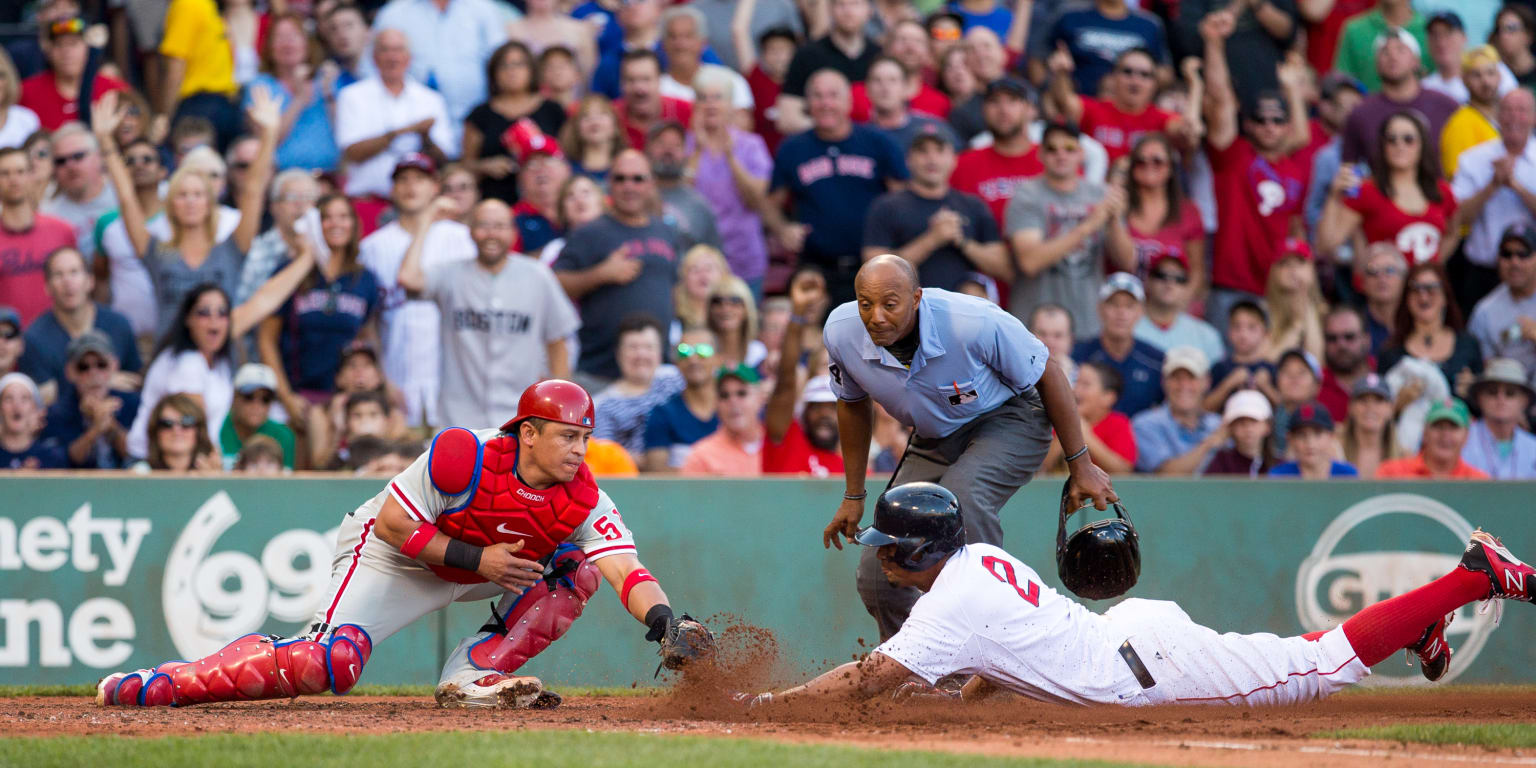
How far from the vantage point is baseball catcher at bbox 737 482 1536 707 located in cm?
652

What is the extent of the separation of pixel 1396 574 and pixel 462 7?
870 centimetres

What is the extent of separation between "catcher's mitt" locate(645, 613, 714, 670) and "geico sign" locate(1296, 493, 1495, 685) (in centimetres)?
486

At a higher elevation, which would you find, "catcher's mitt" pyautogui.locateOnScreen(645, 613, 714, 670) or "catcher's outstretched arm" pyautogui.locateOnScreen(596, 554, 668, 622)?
"catcher's outstretched arm" pyautogui.locateOnScreen(596, 554, 668, 622)

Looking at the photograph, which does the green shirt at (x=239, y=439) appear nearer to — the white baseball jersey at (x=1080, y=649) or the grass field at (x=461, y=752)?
the grass field at (x=461, y=752)

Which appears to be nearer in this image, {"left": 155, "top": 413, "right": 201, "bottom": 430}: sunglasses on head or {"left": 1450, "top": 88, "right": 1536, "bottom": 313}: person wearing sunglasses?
{"left": 155, "top": 413, "right": 201, "bottom": 430}: sunglasses on head

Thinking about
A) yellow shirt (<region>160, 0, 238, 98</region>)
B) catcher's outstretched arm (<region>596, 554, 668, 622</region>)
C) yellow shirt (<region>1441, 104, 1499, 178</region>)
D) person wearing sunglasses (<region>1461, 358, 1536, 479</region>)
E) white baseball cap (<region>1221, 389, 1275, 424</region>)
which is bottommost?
person wearing sunglasses (<region>1461, 358, 1536, 479</region>)

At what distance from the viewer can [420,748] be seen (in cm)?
602

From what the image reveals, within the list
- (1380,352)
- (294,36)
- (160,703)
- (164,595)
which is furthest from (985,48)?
(160,703)

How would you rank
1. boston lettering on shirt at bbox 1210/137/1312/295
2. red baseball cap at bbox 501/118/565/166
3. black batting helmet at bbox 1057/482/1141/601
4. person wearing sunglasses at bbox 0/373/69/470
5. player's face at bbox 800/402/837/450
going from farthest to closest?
1. boston lettering on shirt at bbox 1210/137/1312/295
2. red baseball cap at bbox 501/118/565/166
3. player's face at bbox 800/402/837/450
4. person wearing sunglasses at bbox 0/373/69/470
5. black batting helmet at bbox 1057/482/1141/601

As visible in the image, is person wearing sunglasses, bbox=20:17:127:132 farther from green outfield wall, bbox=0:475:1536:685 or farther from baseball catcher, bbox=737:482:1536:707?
baseball catcher, bbox=737:482:1536:707

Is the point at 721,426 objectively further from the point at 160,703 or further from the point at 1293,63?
the point at 1293,63

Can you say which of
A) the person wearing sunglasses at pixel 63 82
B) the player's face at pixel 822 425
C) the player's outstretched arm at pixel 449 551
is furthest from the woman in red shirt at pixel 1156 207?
the person wearing sunglasses at pixel 63 82

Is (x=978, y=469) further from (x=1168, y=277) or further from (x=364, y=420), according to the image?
(x=1168, y=277)

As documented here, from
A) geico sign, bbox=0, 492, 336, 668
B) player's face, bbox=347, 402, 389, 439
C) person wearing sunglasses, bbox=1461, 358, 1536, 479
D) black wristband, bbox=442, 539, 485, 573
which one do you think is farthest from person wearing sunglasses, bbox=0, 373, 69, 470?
person wearing sunglasses, bbox=1461, 358, 1536, 479
